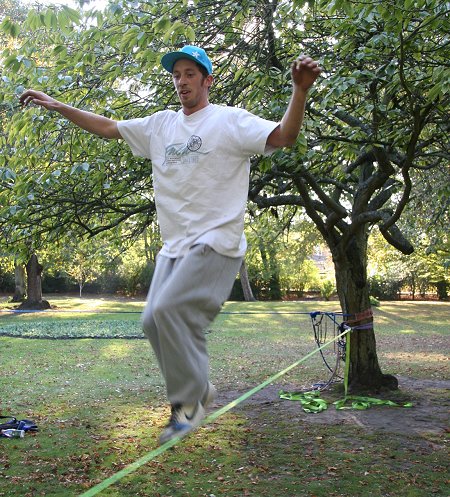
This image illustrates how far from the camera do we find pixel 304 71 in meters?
2.90

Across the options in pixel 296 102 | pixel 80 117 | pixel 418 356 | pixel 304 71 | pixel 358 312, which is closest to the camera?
pixel 304 71

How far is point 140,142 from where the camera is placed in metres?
3.69

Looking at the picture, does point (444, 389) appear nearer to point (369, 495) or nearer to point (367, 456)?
point (367, 456)

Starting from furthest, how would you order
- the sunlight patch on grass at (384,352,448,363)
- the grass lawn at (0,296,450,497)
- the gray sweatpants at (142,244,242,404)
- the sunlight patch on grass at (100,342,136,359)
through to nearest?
the sunlight patch on grass at (100,342,136,359)
the sunlight patch on grass at (384,352,448,363)
the grass lawn at (0,296,450,497)
the gray sweatpants at (142,244,242,404)

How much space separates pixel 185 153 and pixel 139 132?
0.48m

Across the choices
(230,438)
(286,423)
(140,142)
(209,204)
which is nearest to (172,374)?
(209,204)

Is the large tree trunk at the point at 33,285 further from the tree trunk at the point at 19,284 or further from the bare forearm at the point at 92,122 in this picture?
the bare forearm at the point at 92,122

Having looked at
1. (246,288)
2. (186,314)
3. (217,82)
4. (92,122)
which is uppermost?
(217,82)

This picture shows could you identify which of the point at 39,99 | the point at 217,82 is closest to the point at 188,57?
the point at 39,99

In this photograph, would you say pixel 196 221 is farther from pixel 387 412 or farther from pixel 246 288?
pixel 246 288

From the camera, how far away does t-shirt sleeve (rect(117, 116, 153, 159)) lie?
3648 millimetres

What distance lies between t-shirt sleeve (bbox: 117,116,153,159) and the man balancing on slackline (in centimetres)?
24

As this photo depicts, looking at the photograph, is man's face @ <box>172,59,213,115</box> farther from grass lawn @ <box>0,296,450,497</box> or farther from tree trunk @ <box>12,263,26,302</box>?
tree trunk @ <box>12,263,26,302</box>

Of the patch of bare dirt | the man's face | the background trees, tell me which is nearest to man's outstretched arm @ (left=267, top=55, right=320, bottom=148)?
the man's face
